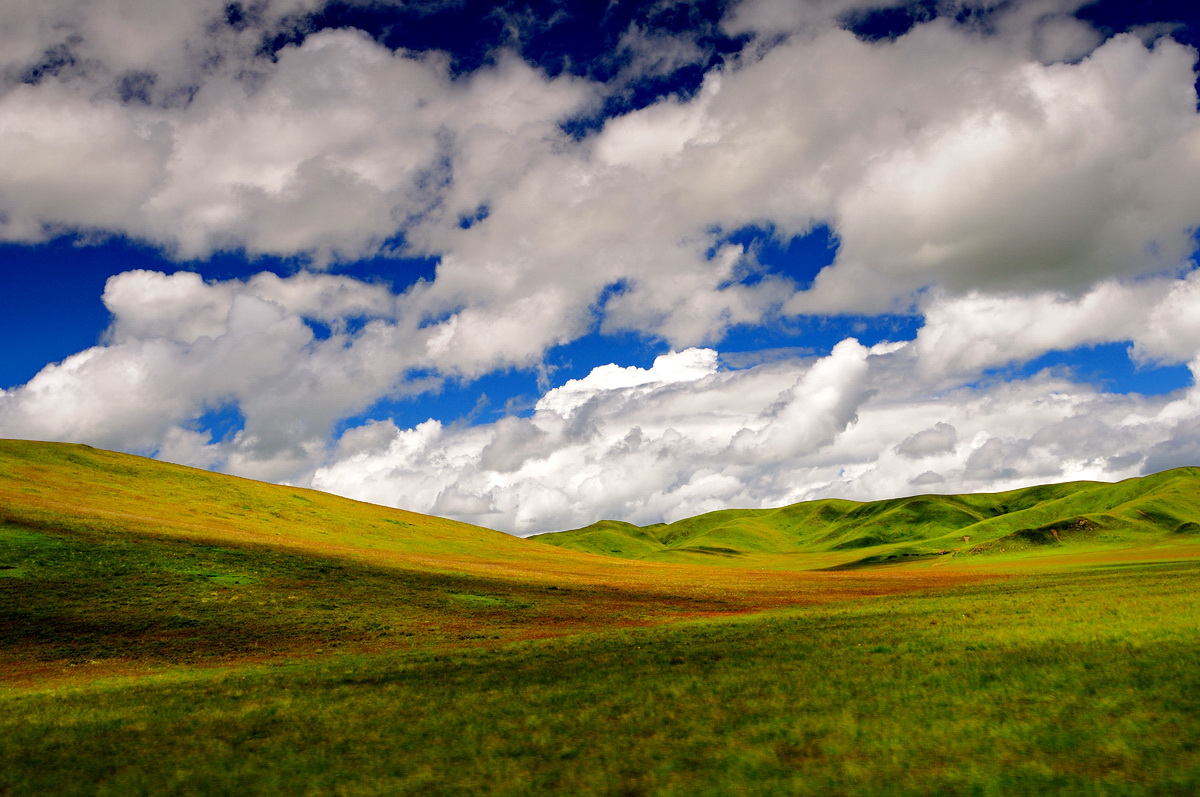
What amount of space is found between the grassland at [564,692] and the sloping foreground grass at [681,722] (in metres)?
0.08

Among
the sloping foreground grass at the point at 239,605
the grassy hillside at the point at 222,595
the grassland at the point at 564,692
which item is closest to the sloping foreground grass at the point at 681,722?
the grassland at the point at 564,692

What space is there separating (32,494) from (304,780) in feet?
258

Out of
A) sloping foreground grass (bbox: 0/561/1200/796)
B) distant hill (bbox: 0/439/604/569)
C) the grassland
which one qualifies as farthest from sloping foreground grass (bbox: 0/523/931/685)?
distant hill (bbox: 0/439/604/569)

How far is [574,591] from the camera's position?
2322 inches

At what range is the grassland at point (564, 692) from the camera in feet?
39.7

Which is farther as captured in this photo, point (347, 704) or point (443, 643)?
point (443, 643)

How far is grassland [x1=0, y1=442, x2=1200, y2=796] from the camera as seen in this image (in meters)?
12.1

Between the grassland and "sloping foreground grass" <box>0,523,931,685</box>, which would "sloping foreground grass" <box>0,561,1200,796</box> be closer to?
the grassland

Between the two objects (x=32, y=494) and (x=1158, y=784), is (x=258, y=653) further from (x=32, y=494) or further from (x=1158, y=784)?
(x=32, y=494)

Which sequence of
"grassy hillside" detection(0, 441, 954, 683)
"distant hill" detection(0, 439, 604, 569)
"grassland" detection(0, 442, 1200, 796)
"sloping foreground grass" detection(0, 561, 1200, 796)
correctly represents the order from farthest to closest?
"distant hill" detection(0, 439, 604, 569)
"grassy hillside" detection(0, 441, 954, 683)
"grassland" detection(0, 442, 1200, 796)
"sloping foreground grass" detection(0, 561, 1200, 796)

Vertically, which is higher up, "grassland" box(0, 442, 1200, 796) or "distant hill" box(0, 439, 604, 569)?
"distant hill" box(0, 439, 604, 569)

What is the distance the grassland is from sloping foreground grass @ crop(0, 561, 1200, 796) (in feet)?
0.26

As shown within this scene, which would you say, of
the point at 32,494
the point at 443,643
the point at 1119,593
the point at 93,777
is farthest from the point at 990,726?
the point at 32,494

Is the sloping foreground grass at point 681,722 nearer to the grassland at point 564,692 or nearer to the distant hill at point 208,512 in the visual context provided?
the grassland at point 564,692
